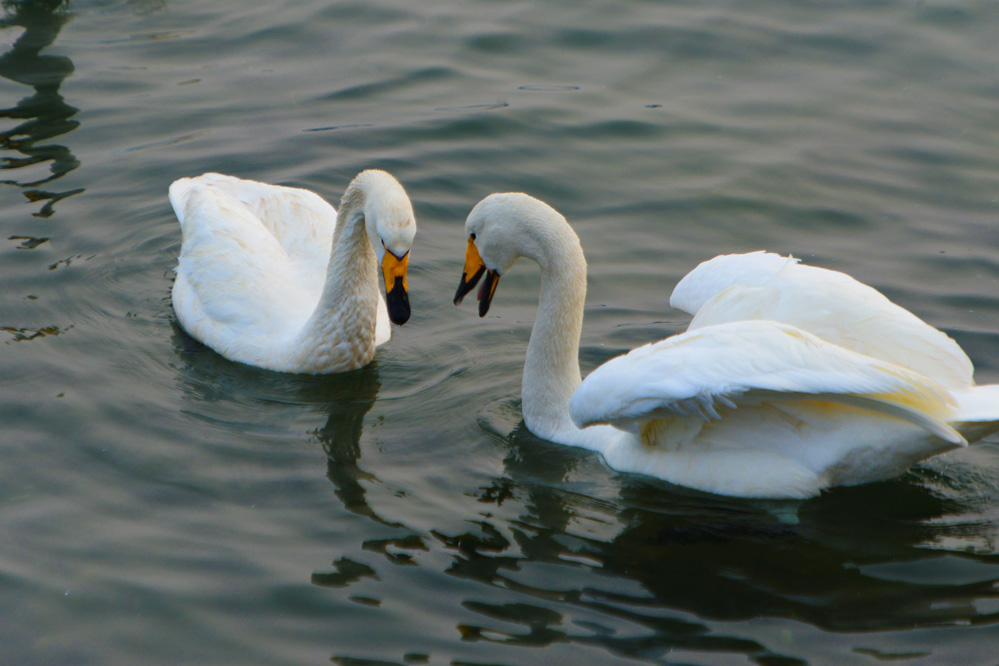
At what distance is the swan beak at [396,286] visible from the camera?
20.9 feet

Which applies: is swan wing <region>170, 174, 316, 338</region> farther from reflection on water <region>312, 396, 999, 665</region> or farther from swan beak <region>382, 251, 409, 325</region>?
reflection on water <region>312, 396, 999, 665</region>

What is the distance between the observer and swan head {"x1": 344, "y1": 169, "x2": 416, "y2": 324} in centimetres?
626

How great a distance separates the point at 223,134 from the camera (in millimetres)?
10188

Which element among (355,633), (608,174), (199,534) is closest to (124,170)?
(608,174)

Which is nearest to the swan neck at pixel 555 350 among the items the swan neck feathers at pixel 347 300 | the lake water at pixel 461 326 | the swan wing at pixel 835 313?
the lake water at pixel 461 326

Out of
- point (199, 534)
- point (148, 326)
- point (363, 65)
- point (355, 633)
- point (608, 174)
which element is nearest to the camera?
point (355, 633)

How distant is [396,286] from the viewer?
641 cm

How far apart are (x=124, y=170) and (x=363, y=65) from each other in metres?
2.99

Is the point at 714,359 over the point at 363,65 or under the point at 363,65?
under

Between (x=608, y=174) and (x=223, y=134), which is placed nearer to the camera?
(x=608, y=174)

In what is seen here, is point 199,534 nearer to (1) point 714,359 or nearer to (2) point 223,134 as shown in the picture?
(1) point 714,359

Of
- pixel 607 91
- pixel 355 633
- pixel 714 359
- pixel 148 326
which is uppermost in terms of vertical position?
pixel 607 91

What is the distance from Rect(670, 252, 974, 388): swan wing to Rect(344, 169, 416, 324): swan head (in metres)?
1.69

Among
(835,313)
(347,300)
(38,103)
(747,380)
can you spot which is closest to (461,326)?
(347,300)
